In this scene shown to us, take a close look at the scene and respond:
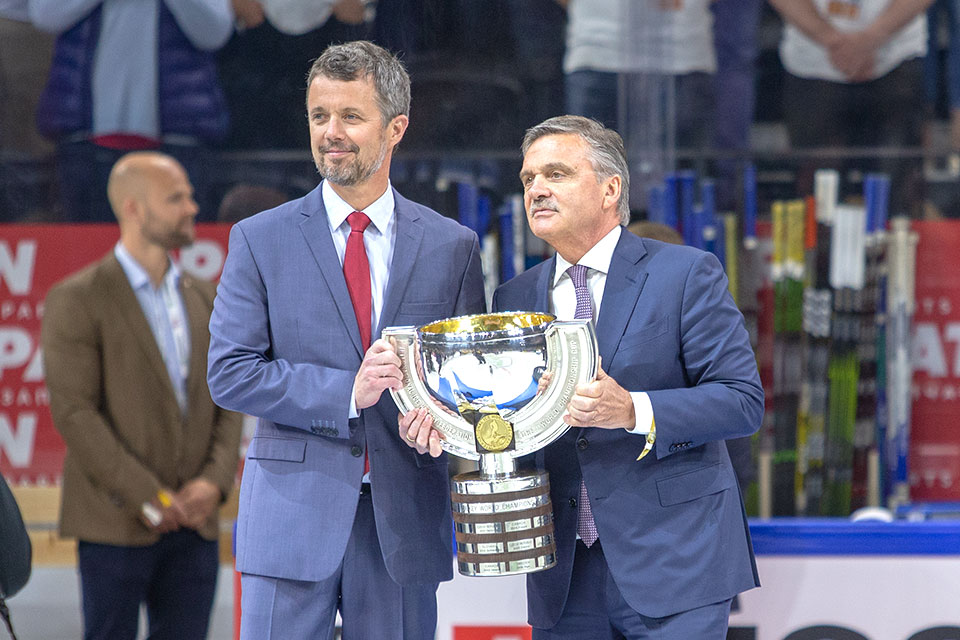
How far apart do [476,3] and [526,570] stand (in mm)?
2787

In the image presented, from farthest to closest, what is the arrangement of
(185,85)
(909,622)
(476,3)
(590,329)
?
(185,85)
(476,3)
(909,622)
(590,329)

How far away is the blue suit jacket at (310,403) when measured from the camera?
211 cm

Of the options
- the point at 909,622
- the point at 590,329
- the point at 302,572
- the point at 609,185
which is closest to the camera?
the point at 590,329

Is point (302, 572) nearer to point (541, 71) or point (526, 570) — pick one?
point (526, 570)

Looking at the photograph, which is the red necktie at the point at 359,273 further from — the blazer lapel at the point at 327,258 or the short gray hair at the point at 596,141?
the short gray hair at the point at 596,141

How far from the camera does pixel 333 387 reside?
2072mm


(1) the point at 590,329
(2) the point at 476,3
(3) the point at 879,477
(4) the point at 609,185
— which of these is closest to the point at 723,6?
(2) the point at 476,3

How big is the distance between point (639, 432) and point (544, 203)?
0.51 metres

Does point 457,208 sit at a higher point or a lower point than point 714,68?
lower

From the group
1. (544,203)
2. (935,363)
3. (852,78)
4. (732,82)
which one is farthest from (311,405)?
(852,78)

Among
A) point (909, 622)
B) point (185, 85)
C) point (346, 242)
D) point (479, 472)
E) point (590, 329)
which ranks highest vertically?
point (185, 85)

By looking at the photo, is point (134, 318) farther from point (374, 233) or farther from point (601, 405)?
point (601, 405)

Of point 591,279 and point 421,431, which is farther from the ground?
point 591,279

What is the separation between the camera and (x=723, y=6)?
187 inches
